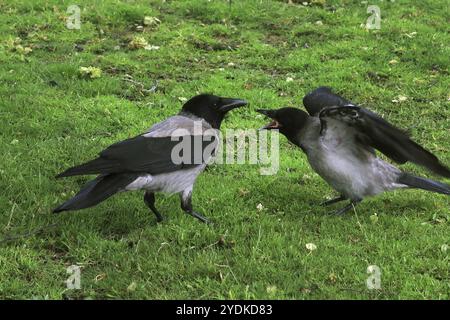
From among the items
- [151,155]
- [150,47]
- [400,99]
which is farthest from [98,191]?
[150,47]

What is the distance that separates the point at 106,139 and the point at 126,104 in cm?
113

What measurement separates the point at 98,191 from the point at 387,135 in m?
2.68

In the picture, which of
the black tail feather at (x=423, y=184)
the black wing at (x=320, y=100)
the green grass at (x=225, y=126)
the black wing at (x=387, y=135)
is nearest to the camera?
the green grass at (x=225, y=126)

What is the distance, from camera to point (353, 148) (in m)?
5.89

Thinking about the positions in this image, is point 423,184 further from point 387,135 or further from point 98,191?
point 98,191

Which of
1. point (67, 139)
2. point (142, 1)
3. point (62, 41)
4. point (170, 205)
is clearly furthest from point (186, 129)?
point (142, 1)

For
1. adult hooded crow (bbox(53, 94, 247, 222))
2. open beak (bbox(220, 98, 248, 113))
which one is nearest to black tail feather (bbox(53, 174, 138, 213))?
adult hooded crow (bbox(53, 94, 247, 222))

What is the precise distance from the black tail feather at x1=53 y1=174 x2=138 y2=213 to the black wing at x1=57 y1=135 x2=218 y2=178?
9 centimetres

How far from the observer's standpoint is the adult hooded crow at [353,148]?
5375 millimetres

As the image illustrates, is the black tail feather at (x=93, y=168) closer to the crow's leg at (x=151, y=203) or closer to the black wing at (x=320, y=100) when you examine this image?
the crow's leg at (x=151, y=203)

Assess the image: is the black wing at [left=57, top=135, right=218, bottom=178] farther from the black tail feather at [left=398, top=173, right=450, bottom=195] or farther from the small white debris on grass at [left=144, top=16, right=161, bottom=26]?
the small white debris on grass at [left=144, top=16, right=161, bottom=26]

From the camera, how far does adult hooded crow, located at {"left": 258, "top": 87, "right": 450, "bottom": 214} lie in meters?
5.38

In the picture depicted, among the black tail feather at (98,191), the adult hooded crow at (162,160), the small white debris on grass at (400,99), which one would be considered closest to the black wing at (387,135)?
the adult hooded crow at (162,160)
